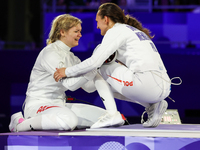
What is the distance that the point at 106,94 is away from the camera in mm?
1888

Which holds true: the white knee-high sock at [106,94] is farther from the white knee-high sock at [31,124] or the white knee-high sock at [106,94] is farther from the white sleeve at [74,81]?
the white knee-high sock at [31,124]

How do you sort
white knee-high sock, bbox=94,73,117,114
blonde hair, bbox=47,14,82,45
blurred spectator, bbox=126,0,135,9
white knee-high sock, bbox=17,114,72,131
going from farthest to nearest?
blurred spectator, bbox=126,0,135,9 → blonde hair, bbox=47,14,82,45 → white knee-high sock, bbox=94,73,117,114 → white knee-high sock, bbox=17,114,72,131

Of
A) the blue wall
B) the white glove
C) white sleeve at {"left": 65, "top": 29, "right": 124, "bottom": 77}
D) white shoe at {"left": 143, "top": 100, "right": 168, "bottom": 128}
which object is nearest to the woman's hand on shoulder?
white sleeve at {"left": 65, "top": 29, "right": 124, "bottom": 77}

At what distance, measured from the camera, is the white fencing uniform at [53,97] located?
1795 mm

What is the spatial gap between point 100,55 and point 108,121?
0.41 meters

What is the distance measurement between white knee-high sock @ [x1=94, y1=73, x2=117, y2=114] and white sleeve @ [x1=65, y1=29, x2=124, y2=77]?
145mm

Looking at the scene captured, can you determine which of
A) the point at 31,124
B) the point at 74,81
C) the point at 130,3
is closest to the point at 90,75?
the point at 74,81

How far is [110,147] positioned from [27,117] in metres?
0.79

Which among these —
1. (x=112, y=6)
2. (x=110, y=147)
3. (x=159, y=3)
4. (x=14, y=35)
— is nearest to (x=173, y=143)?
(x=110, y=147)

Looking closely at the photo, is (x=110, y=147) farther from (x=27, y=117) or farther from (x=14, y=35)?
(x=14, y=35)

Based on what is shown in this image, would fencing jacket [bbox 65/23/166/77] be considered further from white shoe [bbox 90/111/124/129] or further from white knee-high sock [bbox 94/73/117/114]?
white shoe [bbox 90/111/124/129]

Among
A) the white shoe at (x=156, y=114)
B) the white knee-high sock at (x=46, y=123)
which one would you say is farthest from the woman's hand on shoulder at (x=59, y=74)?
the white shoe at (x=156, y=114)

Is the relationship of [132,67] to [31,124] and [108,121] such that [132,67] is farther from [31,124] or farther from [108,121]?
[31,124]

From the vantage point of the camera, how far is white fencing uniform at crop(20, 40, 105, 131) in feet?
5.89
